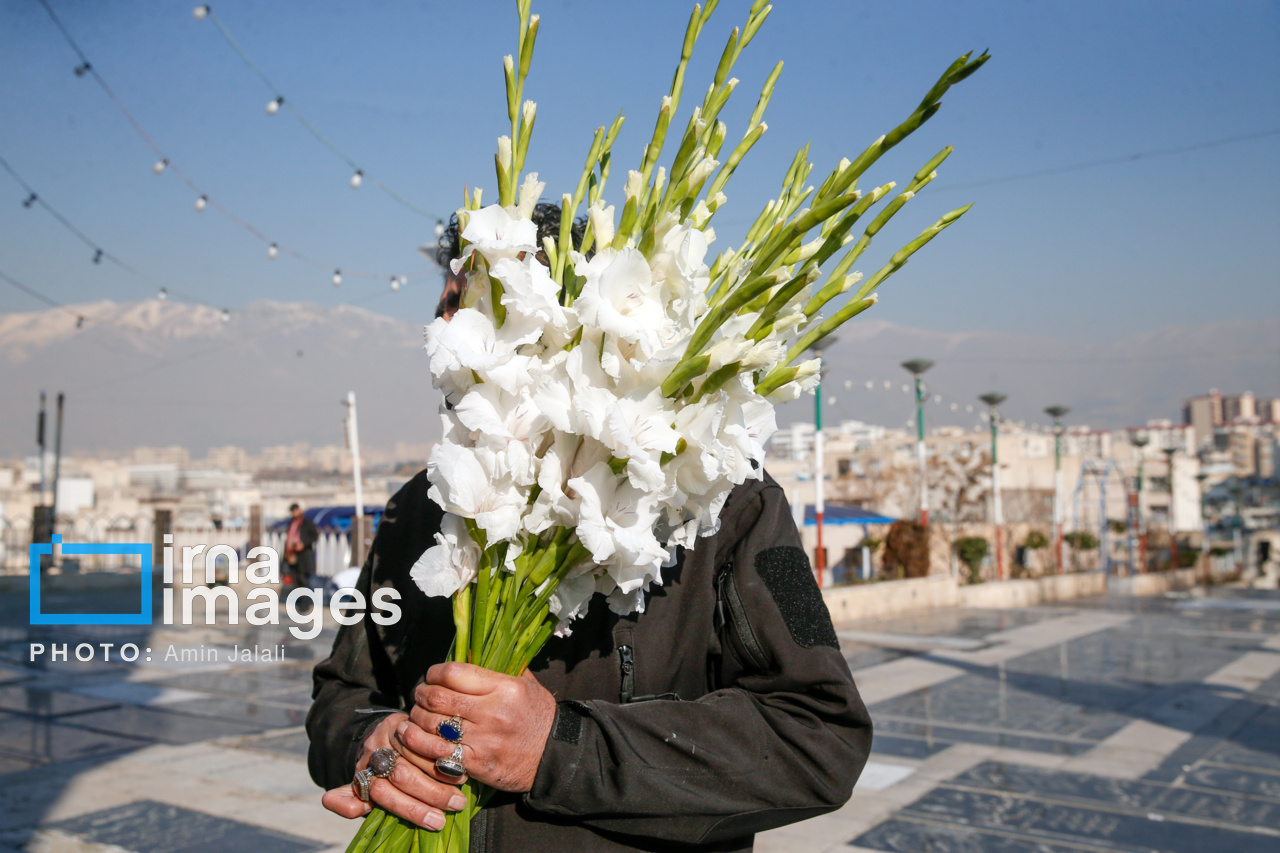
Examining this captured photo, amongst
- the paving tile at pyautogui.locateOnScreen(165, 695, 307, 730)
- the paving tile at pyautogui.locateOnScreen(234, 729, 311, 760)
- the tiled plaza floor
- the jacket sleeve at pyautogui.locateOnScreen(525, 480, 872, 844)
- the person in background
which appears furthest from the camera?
the person in background

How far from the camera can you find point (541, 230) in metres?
1.56

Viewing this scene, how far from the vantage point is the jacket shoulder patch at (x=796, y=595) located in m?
1.29

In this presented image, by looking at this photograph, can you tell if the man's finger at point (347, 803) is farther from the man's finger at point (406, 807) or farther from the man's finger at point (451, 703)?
the man's finger at point (451, 703)

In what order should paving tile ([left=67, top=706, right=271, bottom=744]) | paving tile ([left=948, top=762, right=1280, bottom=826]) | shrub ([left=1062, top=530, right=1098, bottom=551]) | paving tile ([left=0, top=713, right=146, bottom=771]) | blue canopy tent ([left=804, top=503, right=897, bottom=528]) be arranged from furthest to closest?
1. shrub ([left=1062, top=530, right=1098, bottom=551])
2. blue canopy tent ([left=804, top=503, right=897, bottom=528])
3. paving tile ([left=67, top=706, right=271, bottom=744])
4. paving tile ([left=0, top=713, right=146, bottom=771])
5. paving tile ([left=948, top=762, right=1280, bottom=826])

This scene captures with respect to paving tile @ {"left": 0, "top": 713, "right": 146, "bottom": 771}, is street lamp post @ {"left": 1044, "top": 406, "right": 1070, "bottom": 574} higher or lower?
higher

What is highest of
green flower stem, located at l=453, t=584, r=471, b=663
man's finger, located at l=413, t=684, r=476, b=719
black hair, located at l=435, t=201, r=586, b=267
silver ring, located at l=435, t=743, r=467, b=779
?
black hair, located at l=435, t=201, r=586, b=267

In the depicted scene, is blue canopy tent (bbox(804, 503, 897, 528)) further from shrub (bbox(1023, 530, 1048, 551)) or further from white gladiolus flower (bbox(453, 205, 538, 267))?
white gladiolus flower (bbox(453, 205, 538, 267))

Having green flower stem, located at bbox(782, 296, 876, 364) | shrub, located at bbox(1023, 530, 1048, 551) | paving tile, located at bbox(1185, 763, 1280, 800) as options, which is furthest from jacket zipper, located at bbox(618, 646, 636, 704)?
shrub, located at bbox(1023, 530, 1048, 551)

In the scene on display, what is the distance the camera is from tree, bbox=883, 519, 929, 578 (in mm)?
15992

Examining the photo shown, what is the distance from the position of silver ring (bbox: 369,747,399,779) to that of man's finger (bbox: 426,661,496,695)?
12cm

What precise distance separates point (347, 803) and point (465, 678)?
255 millimetres

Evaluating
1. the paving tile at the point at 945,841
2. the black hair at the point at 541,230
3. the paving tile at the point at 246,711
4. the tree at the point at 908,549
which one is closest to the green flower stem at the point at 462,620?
the black hair at the point at 541,230

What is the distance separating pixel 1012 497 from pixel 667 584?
36.8 metres

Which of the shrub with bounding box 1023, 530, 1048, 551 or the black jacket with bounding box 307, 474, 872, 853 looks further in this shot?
the shrub with bounding box 1023, 530, 1048, 551
